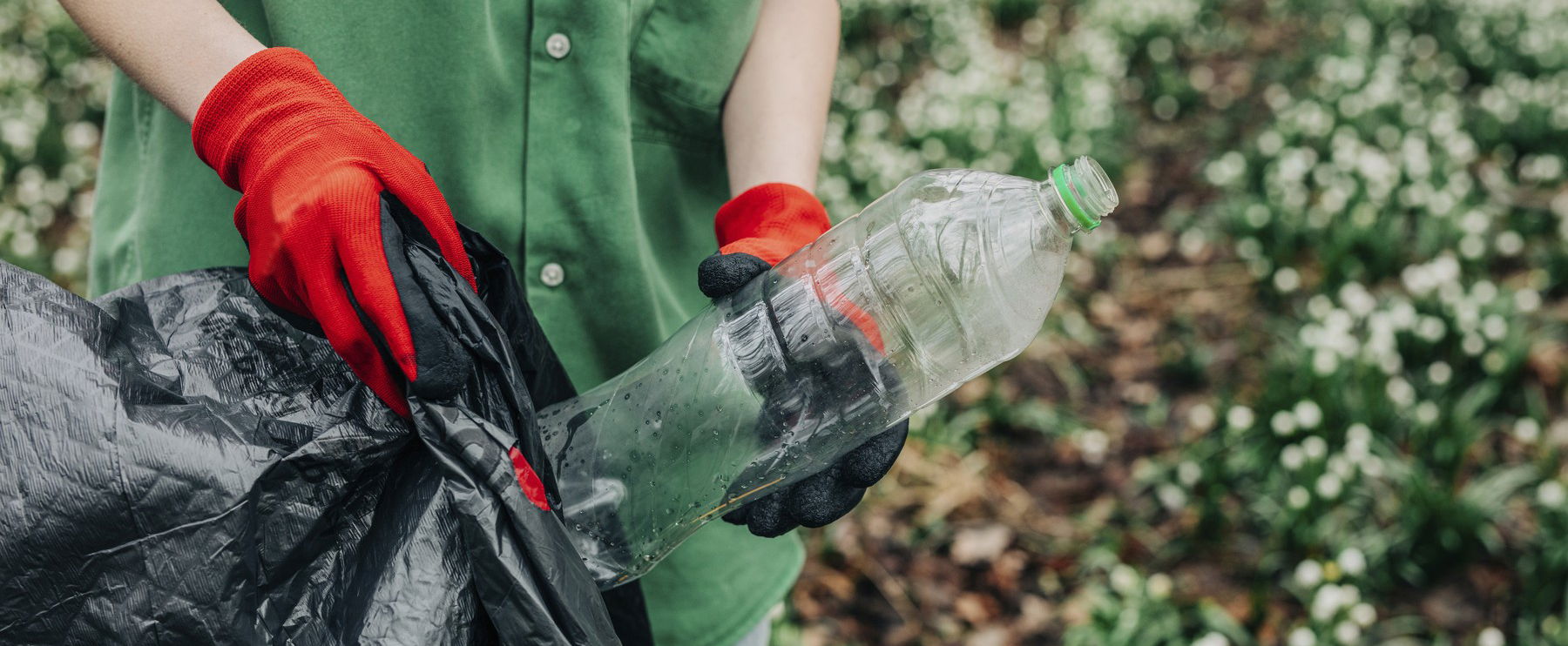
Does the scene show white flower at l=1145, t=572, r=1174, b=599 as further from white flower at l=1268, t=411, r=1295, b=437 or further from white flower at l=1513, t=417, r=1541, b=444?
white flower at l=1513, t=417, r=1541, b=444

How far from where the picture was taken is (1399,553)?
118 inches

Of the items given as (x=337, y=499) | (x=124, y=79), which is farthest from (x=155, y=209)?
(x=337, y=499)

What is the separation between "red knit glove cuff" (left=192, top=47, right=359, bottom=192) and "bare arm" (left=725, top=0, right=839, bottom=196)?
1.69ft

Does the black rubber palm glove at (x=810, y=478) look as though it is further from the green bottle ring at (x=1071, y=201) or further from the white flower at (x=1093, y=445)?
the white flower at (x=1093, y=445)

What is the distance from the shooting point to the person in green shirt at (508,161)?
1.06 m

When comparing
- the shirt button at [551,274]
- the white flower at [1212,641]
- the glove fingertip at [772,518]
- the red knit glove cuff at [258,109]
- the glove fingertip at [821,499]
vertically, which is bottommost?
the white flower at [1212,641]

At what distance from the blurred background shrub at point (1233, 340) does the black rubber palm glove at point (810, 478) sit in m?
1.59

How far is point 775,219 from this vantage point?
4.51ft

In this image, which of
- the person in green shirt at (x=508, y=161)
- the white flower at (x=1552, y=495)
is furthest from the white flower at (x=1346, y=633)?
the person in green shirt at (x=508, y=161)

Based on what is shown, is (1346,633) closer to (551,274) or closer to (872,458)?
(872,458)

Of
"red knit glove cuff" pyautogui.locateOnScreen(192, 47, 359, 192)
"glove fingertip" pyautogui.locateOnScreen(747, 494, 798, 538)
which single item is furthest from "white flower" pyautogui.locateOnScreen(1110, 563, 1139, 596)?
"red knit glove cuff" pyautogui.locateOnScreen(192, 47, 359, 192)

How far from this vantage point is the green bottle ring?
117 centimetres

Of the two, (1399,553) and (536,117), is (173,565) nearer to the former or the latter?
(536,117)

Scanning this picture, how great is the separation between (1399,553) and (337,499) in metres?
2.94
